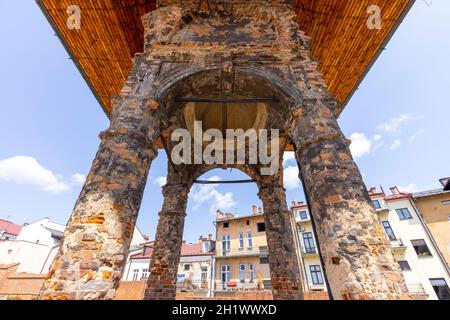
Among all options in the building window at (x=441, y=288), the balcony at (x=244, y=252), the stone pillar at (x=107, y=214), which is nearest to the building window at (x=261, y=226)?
the balcony at (x=244, y=252)

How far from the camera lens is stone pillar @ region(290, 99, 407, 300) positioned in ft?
8.06

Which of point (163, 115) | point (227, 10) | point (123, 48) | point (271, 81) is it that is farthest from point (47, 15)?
point (271, 81)

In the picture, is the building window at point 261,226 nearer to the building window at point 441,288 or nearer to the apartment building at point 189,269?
the apartment building at point 189,269

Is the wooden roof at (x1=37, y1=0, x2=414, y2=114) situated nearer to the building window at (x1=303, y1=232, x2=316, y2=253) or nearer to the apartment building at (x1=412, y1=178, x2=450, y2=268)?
the building window at (x1=303, y1=232, x2=316, y2=253)

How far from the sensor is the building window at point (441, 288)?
16219 mm

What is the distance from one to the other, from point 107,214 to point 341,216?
316cm

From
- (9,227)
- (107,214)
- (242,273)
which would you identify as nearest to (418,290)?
(242,273)

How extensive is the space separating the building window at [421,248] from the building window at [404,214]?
206 centimetres

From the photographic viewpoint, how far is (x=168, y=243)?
6.40 meters

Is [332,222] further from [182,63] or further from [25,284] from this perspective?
[25,284]

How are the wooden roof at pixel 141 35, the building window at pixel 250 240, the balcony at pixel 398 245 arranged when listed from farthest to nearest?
the building window at pixel 250 240, the balcony at pixel 398 245, the wooden roof at pixel 141 35

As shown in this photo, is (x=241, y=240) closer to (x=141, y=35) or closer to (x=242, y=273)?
(x=242, y=273)

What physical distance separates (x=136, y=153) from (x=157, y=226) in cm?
404

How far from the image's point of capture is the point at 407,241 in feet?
61.0
